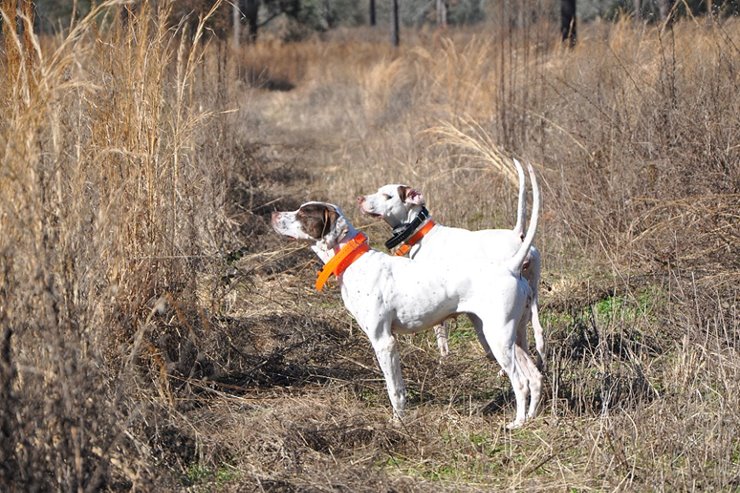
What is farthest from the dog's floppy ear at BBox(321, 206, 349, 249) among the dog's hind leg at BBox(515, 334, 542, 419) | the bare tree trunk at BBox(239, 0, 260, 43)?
the bare tree trunk at BBox(239, 0, 260, 43)

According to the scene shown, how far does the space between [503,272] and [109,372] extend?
170 centimetres

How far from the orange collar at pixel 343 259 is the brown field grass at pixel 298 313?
1.91ft

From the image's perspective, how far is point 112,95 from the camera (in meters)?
4.57

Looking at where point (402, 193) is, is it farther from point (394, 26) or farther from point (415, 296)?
point (394, 26)

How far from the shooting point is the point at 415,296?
4434 millimetres

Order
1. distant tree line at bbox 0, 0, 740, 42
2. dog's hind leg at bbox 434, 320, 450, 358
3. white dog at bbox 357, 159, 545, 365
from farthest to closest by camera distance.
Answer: distant tree line at bbox 0, 0, 740, 42, dog's hind leg at bbox 434, 320, 450, 358, white dog at bbox 357, 159, 545, 365

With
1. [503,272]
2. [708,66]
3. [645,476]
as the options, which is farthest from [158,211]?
[708,66]

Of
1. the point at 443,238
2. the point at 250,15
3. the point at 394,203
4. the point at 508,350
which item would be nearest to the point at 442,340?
the point at 443,238

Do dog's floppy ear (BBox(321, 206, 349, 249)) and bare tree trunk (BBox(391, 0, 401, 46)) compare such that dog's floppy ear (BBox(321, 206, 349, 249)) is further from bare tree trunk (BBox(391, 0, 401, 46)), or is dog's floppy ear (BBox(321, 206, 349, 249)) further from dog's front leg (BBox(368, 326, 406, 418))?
bare tree trunk (BBox(391, 0, 401, 46))

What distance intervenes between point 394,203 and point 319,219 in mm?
1310

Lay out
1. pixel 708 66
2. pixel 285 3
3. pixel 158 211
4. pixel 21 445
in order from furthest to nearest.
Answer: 1. pixel 285 3
2. pixel 708 66
3. pixel 158 211
4. pixel 21 445

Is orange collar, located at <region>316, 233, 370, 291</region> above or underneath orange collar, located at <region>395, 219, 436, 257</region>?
above

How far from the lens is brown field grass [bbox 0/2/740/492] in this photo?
3.11 meters

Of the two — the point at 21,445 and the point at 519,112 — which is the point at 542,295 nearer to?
the point at 519,112
